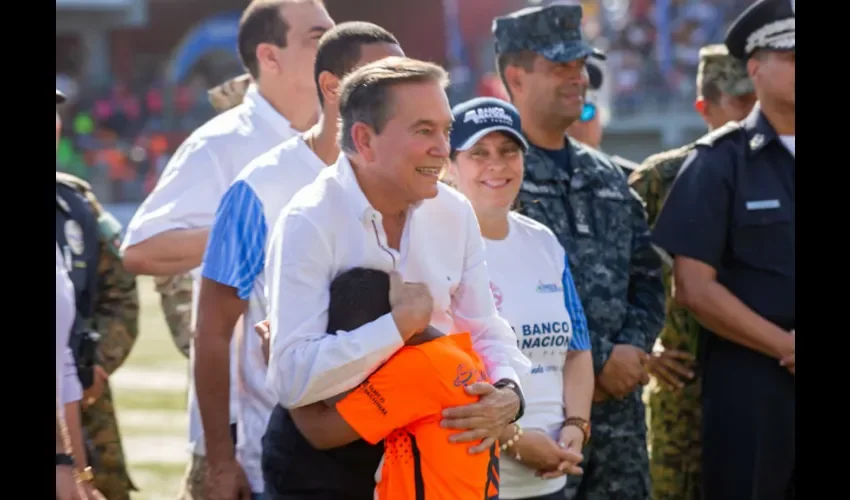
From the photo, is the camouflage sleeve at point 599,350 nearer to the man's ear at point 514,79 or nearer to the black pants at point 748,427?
the black pants at point 748,427

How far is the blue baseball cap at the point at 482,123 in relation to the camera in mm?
4176

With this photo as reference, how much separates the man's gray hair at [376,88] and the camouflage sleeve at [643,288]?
1.80 metres

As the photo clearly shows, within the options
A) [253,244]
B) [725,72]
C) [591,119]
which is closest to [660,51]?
[591,119]

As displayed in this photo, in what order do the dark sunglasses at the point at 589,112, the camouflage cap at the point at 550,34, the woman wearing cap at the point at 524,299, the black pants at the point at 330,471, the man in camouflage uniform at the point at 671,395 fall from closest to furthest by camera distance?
1. the black pants at the point at 330,471
2. the woman wearing cap at the point at 524,299
3. the camouflage cap at the point at 550,34
4. the man in camouflage uniform at the point at 671,395
5. the dark sunglasses at the point at 589,112

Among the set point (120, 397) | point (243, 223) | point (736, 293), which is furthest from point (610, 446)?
point (120, 397)

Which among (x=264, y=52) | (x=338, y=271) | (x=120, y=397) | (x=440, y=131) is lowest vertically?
(x=120, y=397)

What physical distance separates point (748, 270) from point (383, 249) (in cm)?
217

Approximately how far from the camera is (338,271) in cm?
317

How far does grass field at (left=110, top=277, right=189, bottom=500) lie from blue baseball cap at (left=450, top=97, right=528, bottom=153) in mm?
3536

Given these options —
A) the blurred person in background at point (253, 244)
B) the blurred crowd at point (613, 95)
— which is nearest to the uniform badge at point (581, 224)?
the blurred person in background at point (253, 244)

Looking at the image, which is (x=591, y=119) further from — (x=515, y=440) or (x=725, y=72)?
(x=515, y=440)

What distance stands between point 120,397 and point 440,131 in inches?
361

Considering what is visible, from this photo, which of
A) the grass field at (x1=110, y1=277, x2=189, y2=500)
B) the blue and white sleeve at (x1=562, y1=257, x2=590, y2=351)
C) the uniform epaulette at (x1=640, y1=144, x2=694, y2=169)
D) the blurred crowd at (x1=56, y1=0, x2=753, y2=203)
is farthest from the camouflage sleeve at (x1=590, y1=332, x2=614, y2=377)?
the blurred crowd at (x1=56, y1=0, x2=753, y2=203)
